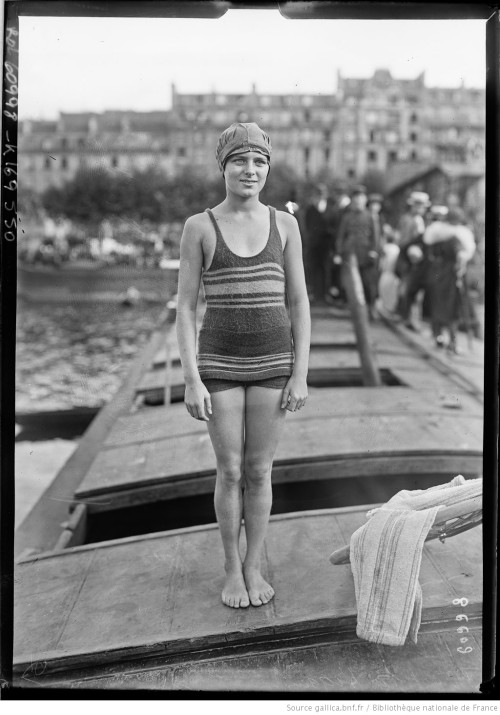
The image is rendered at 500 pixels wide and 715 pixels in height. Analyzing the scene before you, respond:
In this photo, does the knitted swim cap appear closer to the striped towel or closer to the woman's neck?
the woman's neck

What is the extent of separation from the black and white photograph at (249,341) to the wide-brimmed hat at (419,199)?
4 centimetres

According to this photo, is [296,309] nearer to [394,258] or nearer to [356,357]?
[394,258]

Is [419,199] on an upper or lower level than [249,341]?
upper

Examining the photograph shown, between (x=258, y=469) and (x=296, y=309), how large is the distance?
2.07 feet

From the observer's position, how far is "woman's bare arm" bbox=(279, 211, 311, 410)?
2.64m

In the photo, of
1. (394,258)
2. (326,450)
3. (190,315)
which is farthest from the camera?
(394,258)

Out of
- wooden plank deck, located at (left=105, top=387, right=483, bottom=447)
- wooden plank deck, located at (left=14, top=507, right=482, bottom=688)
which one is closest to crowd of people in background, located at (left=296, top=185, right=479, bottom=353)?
wooden plank deck, located at (left=105, top=387, right=483, bottom=447)

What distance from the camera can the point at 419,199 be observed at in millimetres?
3633

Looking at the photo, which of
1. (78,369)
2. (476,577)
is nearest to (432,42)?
(476,577)

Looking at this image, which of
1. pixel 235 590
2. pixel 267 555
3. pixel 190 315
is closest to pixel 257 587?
pixel 235 590

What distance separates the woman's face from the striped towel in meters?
1.34

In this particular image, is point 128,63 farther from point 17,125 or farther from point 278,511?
point 278,511

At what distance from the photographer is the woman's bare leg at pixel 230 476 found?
103 inches

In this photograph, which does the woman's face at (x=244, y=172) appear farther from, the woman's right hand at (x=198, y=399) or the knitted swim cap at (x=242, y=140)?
the woman's right hand at (x=198, y=399)
